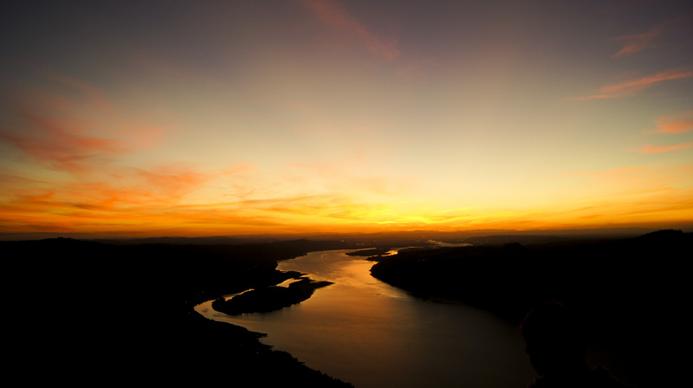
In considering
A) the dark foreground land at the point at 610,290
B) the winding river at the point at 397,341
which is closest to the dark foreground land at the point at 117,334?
the winding river at the point at 397,341

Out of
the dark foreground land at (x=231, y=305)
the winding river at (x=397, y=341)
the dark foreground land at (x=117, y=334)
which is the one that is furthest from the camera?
the winding river at (x=397, y=341)

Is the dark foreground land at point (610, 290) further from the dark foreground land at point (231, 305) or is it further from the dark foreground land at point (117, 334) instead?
the dark foreground land at point (117, 334)

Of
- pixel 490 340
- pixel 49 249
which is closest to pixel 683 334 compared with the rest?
pixel 490 340

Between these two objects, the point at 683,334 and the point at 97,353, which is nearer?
the point at 97,353

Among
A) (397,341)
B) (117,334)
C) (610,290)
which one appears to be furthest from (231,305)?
(610,290)

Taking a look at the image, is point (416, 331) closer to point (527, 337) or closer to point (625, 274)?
point (625, 274)

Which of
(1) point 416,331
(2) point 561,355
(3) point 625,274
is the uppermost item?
(2) point 561,355

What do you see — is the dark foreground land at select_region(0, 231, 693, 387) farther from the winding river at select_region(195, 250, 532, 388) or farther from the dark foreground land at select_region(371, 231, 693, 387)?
the winding river at select_region(195, 250, 532, 388)

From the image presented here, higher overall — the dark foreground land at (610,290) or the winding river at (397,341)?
the dark foreground land at (610,290)
